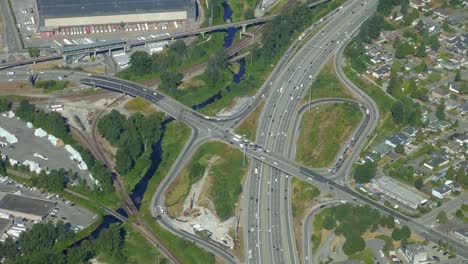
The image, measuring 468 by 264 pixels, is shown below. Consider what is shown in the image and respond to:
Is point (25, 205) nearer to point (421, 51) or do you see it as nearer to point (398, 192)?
point (398, 192)

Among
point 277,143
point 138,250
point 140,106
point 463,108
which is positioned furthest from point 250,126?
point 463,108

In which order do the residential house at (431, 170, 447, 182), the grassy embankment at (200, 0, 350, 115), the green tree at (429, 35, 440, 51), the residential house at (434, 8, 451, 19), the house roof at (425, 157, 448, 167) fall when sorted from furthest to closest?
the residential house at (434, 8, 451, 19) < the green tree at (429, 35, 440, 51) < the grassy embankment at (200, 0, 350, 115) < the house roof at (425, 157, 448, 167) < the residential house at (431, 170, 447, 182)

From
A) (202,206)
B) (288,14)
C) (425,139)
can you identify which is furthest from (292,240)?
(288,14)

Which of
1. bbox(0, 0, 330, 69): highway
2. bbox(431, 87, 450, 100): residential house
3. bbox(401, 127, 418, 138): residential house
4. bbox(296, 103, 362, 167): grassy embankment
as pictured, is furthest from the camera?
bbox(0, 0, 330, 69): highway

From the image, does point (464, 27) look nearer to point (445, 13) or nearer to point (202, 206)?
point (445, 13)

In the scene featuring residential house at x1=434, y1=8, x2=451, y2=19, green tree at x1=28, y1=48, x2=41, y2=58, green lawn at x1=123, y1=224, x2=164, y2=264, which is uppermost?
residential house at x1=434, y1=8, x2=451, y2=19

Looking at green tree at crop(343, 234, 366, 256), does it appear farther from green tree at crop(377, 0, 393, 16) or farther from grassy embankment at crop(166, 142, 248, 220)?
green tree at crop(377, 0, 393, 16)

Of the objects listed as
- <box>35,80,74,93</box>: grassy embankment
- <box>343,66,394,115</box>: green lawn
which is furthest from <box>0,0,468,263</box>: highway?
<box>35,80,74,93</box>: grassy embankment

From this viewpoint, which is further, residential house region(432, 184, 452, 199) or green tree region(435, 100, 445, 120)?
green tree region(435, 100, 445, 120)
